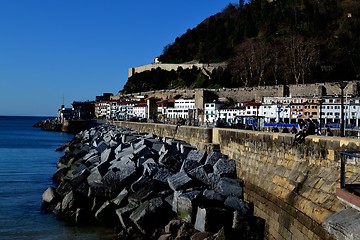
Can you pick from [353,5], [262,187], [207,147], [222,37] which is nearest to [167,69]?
[222,37]

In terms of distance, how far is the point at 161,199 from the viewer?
11.3 metres

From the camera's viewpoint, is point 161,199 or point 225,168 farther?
point 225,168

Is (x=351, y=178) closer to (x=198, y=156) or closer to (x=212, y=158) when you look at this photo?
(x=212, y=158)

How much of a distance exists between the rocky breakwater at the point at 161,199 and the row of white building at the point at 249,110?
29.4 ft

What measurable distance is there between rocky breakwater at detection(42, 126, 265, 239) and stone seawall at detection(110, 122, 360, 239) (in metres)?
0.46

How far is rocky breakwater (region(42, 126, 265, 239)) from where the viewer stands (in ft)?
31.9

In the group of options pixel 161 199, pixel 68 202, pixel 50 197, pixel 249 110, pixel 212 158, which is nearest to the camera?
pixel 161 199

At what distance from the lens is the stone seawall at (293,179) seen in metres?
7.48

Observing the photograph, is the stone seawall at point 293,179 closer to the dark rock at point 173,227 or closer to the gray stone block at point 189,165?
the gray stone block at point 189,165

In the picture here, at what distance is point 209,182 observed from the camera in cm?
1255

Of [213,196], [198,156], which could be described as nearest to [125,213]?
[213,196]

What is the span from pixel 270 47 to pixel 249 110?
23993 mm

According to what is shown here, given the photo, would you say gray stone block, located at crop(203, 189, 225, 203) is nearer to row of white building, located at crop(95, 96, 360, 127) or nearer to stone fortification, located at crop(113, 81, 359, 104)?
row of white building, located at crop(95, 96, 360, 127)

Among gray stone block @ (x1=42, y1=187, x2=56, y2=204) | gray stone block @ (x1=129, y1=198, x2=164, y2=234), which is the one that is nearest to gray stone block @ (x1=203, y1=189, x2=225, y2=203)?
gray stone block @ (x1=129, y1=198, x2=164, y2=234)
